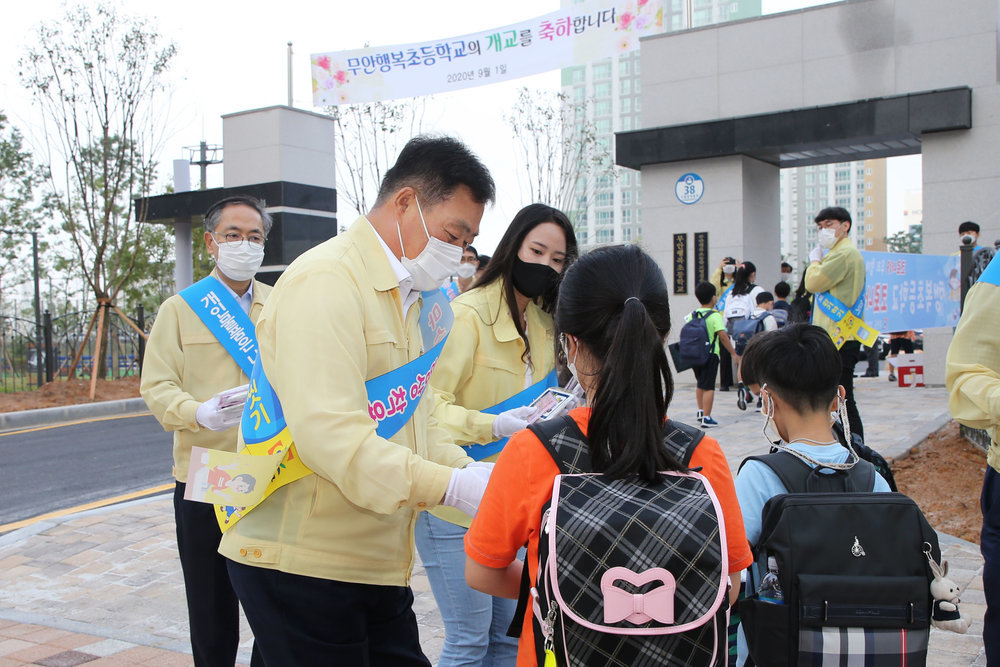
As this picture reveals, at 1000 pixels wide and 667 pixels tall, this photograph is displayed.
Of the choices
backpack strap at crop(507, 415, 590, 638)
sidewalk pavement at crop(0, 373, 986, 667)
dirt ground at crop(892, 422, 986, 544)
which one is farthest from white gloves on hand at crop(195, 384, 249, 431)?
dirt ground at crop(892, 422, 986, 544)

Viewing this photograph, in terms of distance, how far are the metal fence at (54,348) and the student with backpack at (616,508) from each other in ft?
49.8

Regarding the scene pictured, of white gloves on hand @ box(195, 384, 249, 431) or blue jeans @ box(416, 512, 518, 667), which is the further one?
white gloves on hand @ box(195, 384, 249, 431)

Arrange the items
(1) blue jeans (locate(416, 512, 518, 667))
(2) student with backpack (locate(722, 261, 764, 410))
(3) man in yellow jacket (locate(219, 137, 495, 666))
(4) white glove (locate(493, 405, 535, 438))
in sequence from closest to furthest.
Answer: (3) man in yellow jacket (locate(219, 137, 495, 666)) < (1) blue jeans (locate(416, 512, 518, 667)) < (4) white glove (locate(493, 405, 535, 438)) < (2) student with backpack (locate(722, 261, 764, 410))

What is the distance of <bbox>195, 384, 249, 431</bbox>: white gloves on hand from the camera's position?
2.93 metres

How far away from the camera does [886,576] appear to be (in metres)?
1.95

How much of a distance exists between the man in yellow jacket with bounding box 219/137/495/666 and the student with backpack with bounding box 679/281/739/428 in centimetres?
761

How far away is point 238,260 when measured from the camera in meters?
3.35

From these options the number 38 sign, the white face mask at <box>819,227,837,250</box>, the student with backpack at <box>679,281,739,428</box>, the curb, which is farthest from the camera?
the number 38 sign

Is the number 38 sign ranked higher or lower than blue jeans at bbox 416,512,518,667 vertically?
higher

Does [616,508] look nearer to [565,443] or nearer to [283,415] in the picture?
[565,443]

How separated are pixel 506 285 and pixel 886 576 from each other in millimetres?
1477

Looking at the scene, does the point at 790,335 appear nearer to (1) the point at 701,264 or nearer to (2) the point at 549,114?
(1) the point at 701,264

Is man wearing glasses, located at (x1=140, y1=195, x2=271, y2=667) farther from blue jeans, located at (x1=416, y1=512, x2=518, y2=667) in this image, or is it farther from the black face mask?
the black face mask

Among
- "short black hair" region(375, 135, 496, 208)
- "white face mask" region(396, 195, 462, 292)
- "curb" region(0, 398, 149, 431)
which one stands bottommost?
"curb" region(0, 398, 149, 431)
